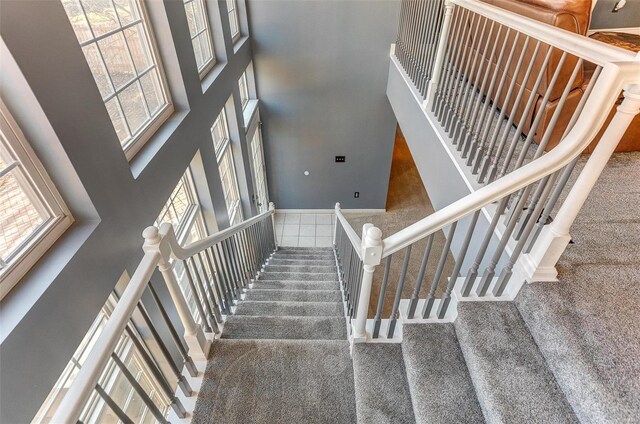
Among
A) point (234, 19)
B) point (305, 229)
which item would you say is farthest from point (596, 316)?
point (305, 229)

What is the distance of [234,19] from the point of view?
498 cm

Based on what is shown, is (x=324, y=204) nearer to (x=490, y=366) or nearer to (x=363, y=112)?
(x=363, y=112)

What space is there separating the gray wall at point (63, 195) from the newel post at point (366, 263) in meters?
1.30

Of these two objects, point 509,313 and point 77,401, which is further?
point 509,313

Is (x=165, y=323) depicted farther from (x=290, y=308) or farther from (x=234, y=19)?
(x=234, y=19)

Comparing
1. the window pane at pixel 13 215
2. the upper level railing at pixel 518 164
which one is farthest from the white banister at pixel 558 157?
the window pane at pixel 13 215

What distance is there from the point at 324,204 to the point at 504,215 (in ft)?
17.7

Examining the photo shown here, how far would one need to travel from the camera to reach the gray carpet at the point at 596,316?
4.10ft

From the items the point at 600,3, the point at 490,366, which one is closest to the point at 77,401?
the point at 490,366

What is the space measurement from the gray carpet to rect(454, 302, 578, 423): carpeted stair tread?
4 cm

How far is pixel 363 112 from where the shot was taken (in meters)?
6.04

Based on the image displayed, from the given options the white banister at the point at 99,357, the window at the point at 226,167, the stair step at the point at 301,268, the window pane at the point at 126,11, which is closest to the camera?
the white banister at the point at 99,357

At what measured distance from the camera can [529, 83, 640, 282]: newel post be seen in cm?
121

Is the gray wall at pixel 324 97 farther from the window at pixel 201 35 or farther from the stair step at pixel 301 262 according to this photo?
the stair step at pixel 301 262
